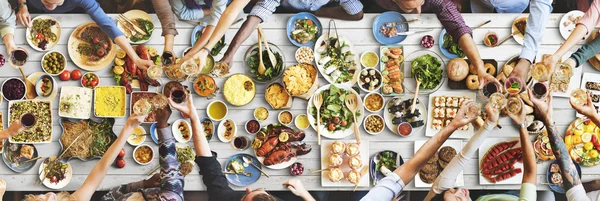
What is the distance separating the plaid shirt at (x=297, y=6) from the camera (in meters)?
4.37

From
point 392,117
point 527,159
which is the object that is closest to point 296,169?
point 392,117

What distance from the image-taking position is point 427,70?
14.5 ft

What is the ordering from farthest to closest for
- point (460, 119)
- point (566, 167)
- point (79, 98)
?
point (79, 98) → point (460, 119) → point (566, 167)

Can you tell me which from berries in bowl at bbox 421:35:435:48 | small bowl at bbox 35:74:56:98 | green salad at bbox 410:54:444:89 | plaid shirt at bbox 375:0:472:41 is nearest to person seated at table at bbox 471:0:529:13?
plaid shirt at bbox 375:0:472:41

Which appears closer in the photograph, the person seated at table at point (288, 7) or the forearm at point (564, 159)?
the forearm at point (564, 159)

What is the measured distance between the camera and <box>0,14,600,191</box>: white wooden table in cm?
447

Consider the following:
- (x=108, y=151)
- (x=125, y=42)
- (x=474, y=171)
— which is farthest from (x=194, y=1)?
(x=474, y=171)

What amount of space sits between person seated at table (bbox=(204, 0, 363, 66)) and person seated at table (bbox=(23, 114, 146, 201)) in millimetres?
838

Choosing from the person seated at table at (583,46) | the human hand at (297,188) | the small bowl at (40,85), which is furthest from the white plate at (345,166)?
the small bowl at (40,85)

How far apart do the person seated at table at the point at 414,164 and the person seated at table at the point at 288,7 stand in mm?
1072

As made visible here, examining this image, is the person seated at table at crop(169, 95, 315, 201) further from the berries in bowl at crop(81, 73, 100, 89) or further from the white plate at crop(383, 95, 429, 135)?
the white plate at crop(383, 95, 429, 135)

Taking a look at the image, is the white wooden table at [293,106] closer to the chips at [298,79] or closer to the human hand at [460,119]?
the chips at [298,79]

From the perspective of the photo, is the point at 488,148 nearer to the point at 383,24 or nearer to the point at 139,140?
the point at 383,24

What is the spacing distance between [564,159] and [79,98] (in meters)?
3.66
